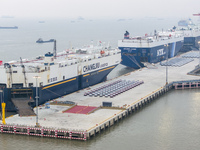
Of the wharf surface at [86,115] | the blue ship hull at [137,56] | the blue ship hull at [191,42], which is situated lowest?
the wharf surface at [86,115]

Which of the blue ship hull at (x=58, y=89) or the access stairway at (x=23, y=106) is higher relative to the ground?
the blue ship hull at (x=58, y=89)

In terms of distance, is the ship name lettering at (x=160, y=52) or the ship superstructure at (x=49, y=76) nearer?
the ship superstructure at (x=49, y=76)

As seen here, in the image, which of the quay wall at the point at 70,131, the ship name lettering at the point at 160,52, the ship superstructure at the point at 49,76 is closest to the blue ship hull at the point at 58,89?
the ship superstructure at the point at 49,76

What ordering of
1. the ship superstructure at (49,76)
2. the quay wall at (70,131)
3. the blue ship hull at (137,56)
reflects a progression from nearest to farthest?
the quay wall at (70,131) < the ship superstructure at (49,76) < the blue ship hull at (137,56)

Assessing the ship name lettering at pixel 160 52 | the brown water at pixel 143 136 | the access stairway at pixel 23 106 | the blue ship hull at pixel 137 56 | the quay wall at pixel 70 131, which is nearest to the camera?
the brown water at pixel 143 136

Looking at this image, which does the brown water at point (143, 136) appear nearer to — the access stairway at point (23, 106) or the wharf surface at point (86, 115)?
the wharf surface at point (86, 115)

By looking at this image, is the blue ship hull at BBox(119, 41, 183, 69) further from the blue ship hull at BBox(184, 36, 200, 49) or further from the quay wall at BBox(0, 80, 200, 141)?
the quay wall at BBox(0, 80, 200, 141)

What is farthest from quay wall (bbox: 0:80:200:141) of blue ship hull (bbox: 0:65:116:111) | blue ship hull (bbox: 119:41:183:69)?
blue ship hull (bbox: 119:41:183:69)
